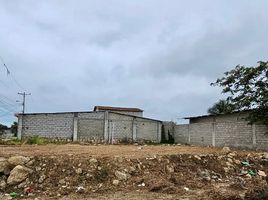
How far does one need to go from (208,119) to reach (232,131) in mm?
6398

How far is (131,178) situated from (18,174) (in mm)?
2879

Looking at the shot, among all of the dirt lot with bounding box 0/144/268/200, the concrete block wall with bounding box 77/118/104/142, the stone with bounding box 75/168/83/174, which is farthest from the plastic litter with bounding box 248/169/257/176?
the concrete block wall with bounding box 77/118/104/142

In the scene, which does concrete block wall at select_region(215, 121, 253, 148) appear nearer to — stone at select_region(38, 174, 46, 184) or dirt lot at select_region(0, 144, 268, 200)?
dirt lot at select_region(0, 144, 268, 200)

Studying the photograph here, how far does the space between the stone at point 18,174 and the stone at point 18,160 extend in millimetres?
314

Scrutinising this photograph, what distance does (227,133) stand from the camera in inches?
748

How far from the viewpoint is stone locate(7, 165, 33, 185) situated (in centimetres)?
837

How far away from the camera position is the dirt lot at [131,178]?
780 cm

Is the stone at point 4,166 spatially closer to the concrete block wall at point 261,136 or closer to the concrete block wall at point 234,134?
the concrete block wall at point 261,136

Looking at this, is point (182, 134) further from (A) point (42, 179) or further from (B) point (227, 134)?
(A) point (42, 179)

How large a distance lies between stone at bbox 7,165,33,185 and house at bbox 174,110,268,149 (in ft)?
39.3

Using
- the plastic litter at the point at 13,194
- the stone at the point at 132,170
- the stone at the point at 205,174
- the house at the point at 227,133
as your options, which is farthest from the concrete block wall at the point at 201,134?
the plastic litter at the point at 13,194

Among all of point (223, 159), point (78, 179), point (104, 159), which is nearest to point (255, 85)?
point (223, 159)

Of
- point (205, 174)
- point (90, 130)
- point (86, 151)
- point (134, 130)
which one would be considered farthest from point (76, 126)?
point (205, 174)

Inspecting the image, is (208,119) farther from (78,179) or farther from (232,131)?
(78,179)
